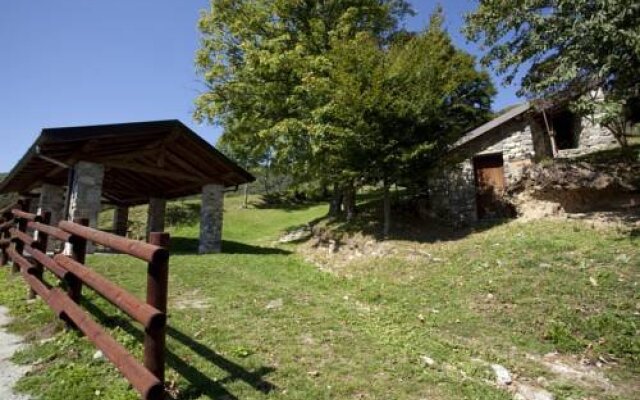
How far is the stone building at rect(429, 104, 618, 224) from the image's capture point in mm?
15242

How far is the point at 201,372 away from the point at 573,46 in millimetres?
11877

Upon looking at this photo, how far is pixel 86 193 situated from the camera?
1224cm

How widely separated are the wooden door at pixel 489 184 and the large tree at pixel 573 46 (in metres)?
3.39

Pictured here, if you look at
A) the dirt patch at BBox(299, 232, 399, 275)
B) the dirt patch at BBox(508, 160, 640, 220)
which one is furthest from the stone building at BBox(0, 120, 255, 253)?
the dirt patch at BBox(508, 160, 640, 220)

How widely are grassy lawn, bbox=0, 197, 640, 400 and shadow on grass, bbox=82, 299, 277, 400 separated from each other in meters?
0.02

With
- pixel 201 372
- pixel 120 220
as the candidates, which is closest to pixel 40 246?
pixel 201 372

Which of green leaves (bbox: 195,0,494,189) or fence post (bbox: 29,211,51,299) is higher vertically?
green leaves (bbox: 195,0,494,189)

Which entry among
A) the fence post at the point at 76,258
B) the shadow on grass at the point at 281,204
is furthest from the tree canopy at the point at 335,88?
the shadow on grass at the point at 281,204

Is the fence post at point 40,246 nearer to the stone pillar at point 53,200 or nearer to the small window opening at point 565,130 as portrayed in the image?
the stone pillar at point 53,200

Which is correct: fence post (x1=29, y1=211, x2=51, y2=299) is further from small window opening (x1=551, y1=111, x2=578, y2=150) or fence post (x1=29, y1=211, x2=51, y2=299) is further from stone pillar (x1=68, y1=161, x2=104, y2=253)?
small window opening (x1=551, y1=111, x2=578, y2=150)

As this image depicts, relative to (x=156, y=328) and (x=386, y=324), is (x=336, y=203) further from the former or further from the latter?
(x=156, y=328)

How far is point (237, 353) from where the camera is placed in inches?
203

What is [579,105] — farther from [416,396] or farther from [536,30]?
[416,396]

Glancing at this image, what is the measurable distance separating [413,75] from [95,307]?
1096cm
